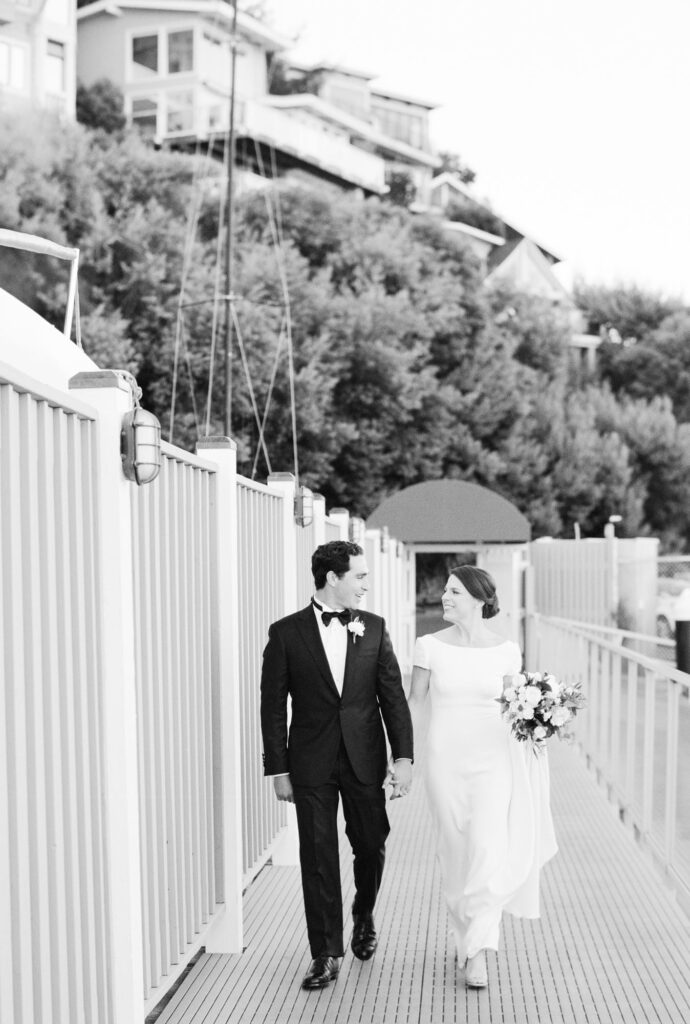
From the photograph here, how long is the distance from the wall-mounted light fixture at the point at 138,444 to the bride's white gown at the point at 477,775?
2.05m

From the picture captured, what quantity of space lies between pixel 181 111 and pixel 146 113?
1.38 meters

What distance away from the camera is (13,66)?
48375 mm

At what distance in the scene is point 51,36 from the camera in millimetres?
50969

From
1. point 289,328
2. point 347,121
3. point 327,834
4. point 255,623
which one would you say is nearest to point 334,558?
point 327,834

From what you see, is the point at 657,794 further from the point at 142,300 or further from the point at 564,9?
the point at 564,9

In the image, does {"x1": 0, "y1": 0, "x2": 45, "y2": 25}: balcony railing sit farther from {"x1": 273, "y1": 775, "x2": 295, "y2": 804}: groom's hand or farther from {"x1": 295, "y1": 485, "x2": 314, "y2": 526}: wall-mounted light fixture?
{"x1": 273, "y1": 775, "x2": 295, "y2": 804}: groom's hand

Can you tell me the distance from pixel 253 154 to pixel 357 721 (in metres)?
55.3

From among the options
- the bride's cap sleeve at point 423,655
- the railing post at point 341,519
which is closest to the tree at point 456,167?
the railing post at point 341,519

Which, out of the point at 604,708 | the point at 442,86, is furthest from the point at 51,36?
the point at 604,708

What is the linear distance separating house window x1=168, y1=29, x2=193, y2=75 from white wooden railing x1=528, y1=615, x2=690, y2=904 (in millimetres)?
48391

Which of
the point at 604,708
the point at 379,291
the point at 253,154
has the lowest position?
the point at 604,708

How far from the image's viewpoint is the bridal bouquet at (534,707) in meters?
5.60

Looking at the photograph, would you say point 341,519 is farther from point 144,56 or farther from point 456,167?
point 456,167

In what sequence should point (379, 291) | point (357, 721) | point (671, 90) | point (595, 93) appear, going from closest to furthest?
point (357, 721) → point (379, 291) → point (595, 93) → point (671, 90)
